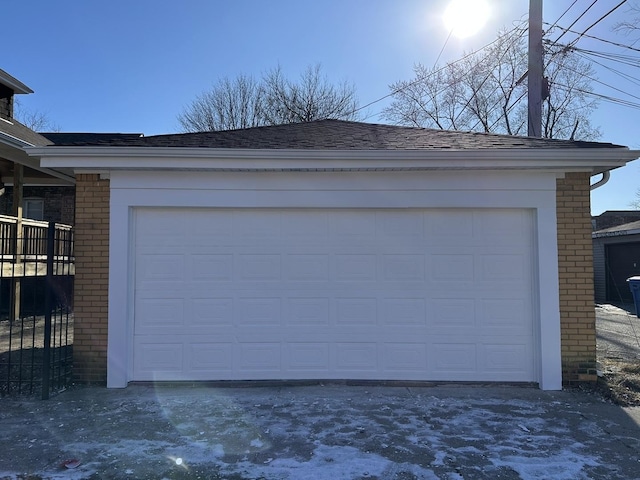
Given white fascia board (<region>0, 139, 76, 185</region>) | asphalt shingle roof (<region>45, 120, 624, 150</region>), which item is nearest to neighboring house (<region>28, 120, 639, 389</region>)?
asphalt shingle roof (<region>45, 120, 624, 150</region>)

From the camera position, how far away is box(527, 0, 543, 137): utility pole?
10.4 metres

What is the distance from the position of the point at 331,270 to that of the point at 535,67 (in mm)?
7730

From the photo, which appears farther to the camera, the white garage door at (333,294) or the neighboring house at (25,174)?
the neighboring house at (25,174)

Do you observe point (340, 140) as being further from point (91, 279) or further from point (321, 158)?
point (91, 279)

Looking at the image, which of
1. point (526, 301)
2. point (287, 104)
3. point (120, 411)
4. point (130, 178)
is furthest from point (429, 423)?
point (287, 104)

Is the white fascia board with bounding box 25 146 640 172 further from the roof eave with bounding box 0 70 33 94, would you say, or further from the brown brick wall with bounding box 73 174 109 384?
the roof eave with bounding box 0 70 33 94

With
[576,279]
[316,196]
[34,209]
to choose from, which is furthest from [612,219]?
[34,209]

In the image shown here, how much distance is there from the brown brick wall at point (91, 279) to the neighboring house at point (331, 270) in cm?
2

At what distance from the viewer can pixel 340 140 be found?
6.99m

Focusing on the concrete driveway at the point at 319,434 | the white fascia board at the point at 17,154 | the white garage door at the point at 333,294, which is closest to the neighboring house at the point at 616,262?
the white garage door at the point at 333,294

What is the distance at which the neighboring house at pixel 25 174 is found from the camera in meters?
10.2

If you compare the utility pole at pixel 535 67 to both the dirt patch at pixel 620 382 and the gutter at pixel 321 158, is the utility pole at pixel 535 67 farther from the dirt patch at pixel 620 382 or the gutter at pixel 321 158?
the dirt patch at pixel 620 382

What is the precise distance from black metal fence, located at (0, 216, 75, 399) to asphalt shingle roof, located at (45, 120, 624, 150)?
184cm

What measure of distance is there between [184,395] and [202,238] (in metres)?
1.98
